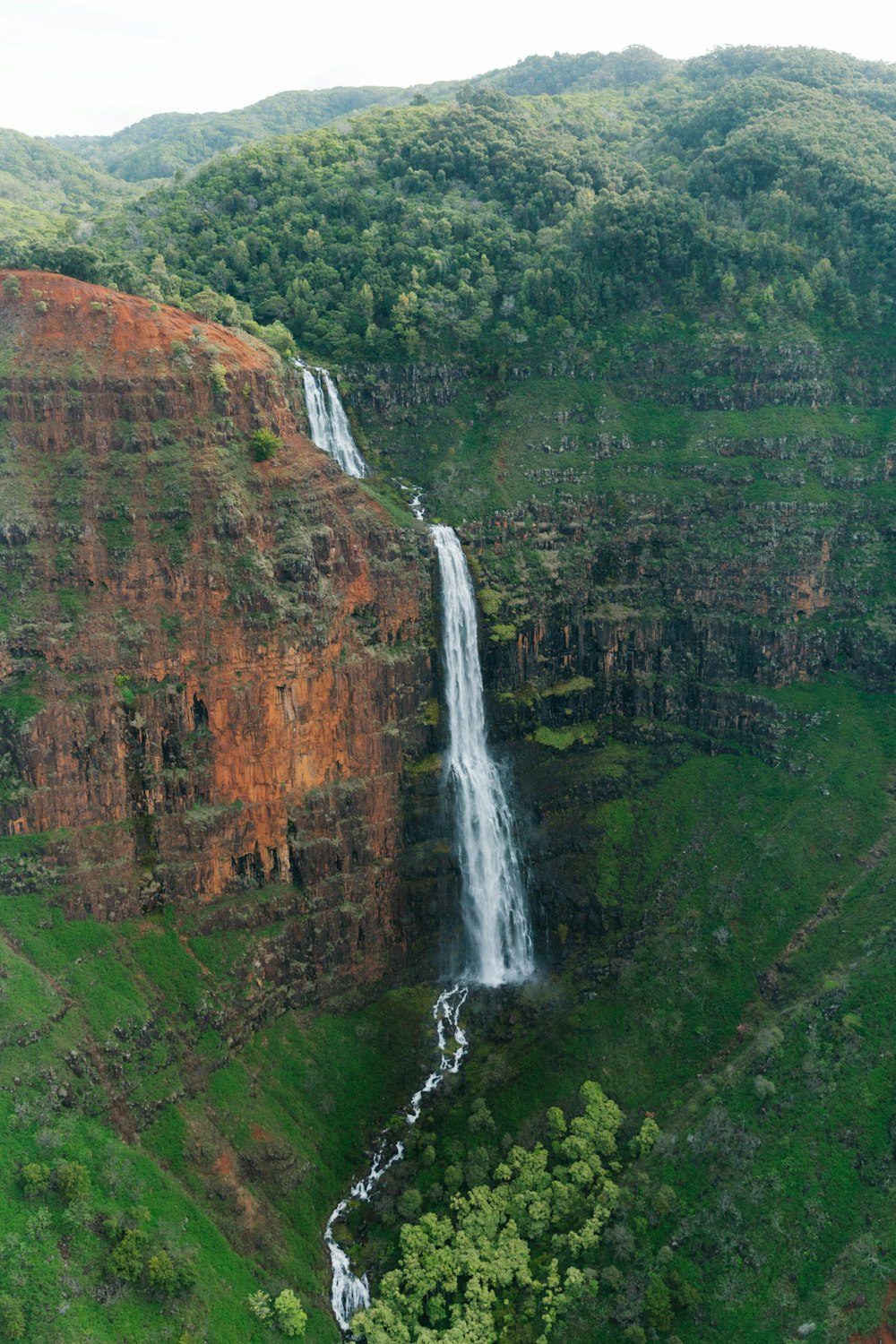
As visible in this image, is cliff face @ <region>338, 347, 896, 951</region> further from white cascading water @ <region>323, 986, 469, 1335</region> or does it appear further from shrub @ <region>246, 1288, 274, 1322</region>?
shrub @ <region>246, 1288, 274, 1322</region>

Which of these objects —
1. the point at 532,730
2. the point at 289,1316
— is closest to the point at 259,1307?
the point at 289,1316

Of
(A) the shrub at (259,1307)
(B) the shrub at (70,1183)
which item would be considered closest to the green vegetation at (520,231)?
(B) the shrub at (70,1183)

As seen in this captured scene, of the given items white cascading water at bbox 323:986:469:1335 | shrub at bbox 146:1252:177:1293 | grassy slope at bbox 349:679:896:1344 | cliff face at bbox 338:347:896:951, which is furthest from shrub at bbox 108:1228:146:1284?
cliff face at bbox 338:347:896:951

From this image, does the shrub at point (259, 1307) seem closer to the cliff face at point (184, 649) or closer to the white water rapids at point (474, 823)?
the cliff face at point (184, 649)

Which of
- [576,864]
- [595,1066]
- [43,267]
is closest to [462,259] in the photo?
[43,267]

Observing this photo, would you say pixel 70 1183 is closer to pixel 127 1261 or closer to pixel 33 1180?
pixel 33 1180
